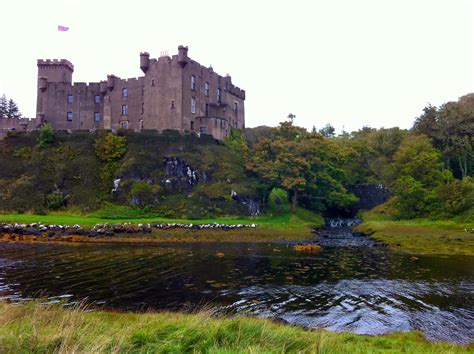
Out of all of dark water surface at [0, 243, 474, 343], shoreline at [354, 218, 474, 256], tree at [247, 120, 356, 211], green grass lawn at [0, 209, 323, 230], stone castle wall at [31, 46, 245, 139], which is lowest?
dark water surface at [0, 243, 474, 343]

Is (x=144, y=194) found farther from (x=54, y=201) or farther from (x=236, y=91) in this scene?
(x=236, y=91)

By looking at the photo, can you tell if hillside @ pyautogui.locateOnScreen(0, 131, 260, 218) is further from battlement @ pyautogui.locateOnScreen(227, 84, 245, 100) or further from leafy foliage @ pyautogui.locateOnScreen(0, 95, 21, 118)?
leafy foliage @ pyautogui.locateOnScreen(0, 95, 21, 118)

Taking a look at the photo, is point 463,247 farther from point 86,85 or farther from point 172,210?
point 86,85

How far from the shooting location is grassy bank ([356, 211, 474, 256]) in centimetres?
3788

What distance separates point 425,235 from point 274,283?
28.3 metres

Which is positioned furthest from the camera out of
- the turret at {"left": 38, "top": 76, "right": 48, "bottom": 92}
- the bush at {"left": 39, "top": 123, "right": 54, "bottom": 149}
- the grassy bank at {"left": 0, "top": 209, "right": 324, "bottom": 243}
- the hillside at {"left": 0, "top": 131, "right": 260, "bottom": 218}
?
the turret at {"left": 38, "top": 76, "right": 48, "bottom": 92}

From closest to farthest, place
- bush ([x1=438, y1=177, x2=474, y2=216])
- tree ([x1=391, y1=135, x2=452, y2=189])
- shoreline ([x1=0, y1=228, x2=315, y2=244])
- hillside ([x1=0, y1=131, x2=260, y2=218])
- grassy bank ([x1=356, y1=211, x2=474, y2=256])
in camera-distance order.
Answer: grassy bank ([x1=356, y1=211, x2=474, y2=256])
shoreline ([x1=0, y1=228, x2=315, y2=244])
bush ([x1=438, y1=177, x2=474, y2=216])
hillside ([x1=0, y1=131, x2=260, y2=218])
tree ([x1=391, y1=135, x2=452, y2=189])

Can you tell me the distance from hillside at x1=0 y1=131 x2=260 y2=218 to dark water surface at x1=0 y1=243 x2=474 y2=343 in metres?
21.6

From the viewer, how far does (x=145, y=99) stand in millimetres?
74188

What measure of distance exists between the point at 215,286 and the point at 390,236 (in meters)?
30.0

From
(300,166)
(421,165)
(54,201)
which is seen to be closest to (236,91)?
(300,166)

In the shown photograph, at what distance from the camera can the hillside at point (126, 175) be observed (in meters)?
57.0

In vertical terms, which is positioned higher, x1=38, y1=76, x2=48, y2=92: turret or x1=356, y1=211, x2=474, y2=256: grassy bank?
x1=38, y1=76, x2=48, y2=92: turret

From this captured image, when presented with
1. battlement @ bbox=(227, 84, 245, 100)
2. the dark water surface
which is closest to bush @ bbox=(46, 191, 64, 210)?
the dark water surface
